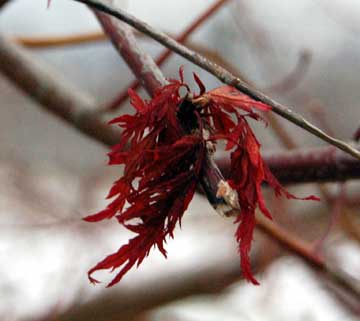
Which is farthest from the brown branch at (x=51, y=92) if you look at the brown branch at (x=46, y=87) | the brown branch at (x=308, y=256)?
the brown branch at (x=308, y=256)

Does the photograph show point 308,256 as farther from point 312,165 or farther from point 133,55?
point 133,55

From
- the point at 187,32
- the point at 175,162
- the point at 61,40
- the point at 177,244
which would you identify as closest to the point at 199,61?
the point at 175,162

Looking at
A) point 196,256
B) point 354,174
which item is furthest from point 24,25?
point 354,174

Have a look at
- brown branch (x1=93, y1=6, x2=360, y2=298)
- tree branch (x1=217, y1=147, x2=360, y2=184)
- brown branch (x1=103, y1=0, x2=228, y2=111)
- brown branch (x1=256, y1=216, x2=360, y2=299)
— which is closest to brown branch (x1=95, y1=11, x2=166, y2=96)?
brown branch (x1=93, y1=6, x2=360, y2=298)

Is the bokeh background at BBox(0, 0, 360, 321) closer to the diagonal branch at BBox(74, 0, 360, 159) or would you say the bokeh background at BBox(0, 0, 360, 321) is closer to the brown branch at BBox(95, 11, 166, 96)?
the brown branch at BBox(95, 11, 166, 96)

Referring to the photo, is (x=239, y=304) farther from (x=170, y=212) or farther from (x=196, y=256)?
(x=170, y=212)

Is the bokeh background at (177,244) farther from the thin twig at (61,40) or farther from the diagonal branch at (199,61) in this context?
the diagonal branch at (199,61)
